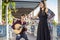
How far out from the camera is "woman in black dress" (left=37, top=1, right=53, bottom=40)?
132 centimetres

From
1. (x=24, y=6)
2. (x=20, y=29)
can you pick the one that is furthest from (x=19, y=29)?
(x=24, y=6)

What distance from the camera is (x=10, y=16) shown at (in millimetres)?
1330

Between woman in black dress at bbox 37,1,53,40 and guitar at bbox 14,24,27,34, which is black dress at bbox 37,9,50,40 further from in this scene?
guitar at bbox 14,24,27,34

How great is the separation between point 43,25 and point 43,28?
0.03m

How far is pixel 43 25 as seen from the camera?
1330 mm

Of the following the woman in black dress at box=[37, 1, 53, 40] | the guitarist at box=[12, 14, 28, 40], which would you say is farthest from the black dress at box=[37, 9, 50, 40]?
the guitarist at box=[12, 14, 28, 40]

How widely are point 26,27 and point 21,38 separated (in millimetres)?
110

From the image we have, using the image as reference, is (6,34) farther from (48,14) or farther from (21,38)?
(48,14)

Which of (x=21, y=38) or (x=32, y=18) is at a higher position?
(x=32, y=18)

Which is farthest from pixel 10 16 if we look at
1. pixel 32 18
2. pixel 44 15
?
pixel 44 15

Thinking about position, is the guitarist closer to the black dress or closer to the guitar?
the guitar

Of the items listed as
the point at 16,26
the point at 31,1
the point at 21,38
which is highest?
the point at 31,1

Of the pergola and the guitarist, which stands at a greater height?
the pergola

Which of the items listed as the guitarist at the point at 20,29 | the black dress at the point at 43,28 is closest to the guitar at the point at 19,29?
the guitarist at the point at 20,29
